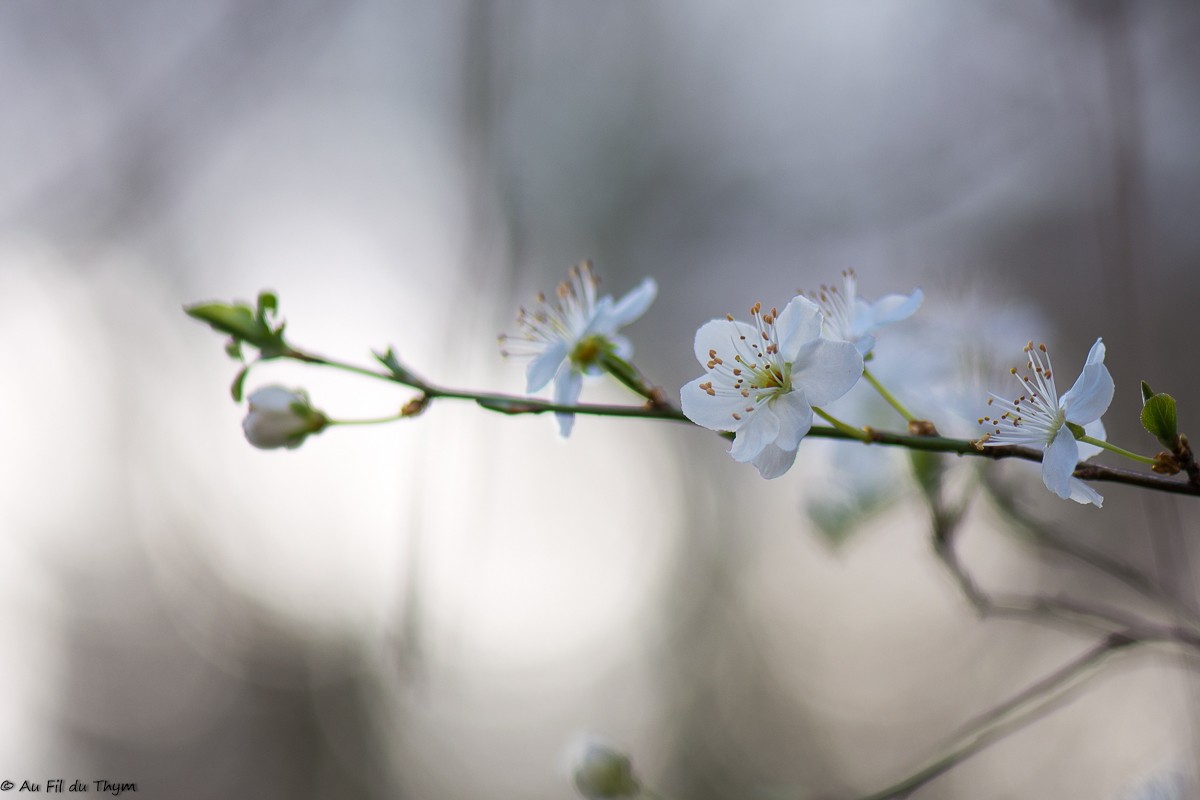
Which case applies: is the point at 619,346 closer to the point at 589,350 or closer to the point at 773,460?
the point at 589,350

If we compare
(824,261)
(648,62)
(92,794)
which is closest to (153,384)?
(92,794)

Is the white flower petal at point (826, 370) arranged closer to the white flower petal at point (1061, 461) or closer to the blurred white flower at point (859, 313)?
the blurred white flower at point (859, 313)

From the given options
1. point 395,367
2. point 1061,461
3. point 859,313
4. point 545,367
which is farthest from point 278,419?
point 1061,461

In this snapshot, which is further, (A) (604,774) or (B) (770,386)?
(A) (604,774)

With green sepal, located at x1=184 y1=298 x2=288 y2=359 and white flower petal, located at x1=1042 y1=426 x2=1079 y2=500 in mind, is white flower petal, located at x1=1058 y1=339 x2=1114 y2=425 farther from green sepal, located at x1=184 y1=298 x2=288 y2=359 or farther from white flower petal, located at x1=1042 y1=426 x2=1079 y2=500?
green sepal, located at x1=184 y1=298 x2=288 y2=359

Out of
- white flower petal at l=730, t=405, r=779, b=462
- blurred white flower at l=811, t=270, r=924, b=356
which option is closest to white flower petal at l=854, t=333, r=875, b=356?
blurred white flower at l=811, t=270, r=924, b=356

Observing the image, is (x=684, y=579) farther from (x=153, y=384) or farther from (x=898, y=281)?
(x=153, y=384)
